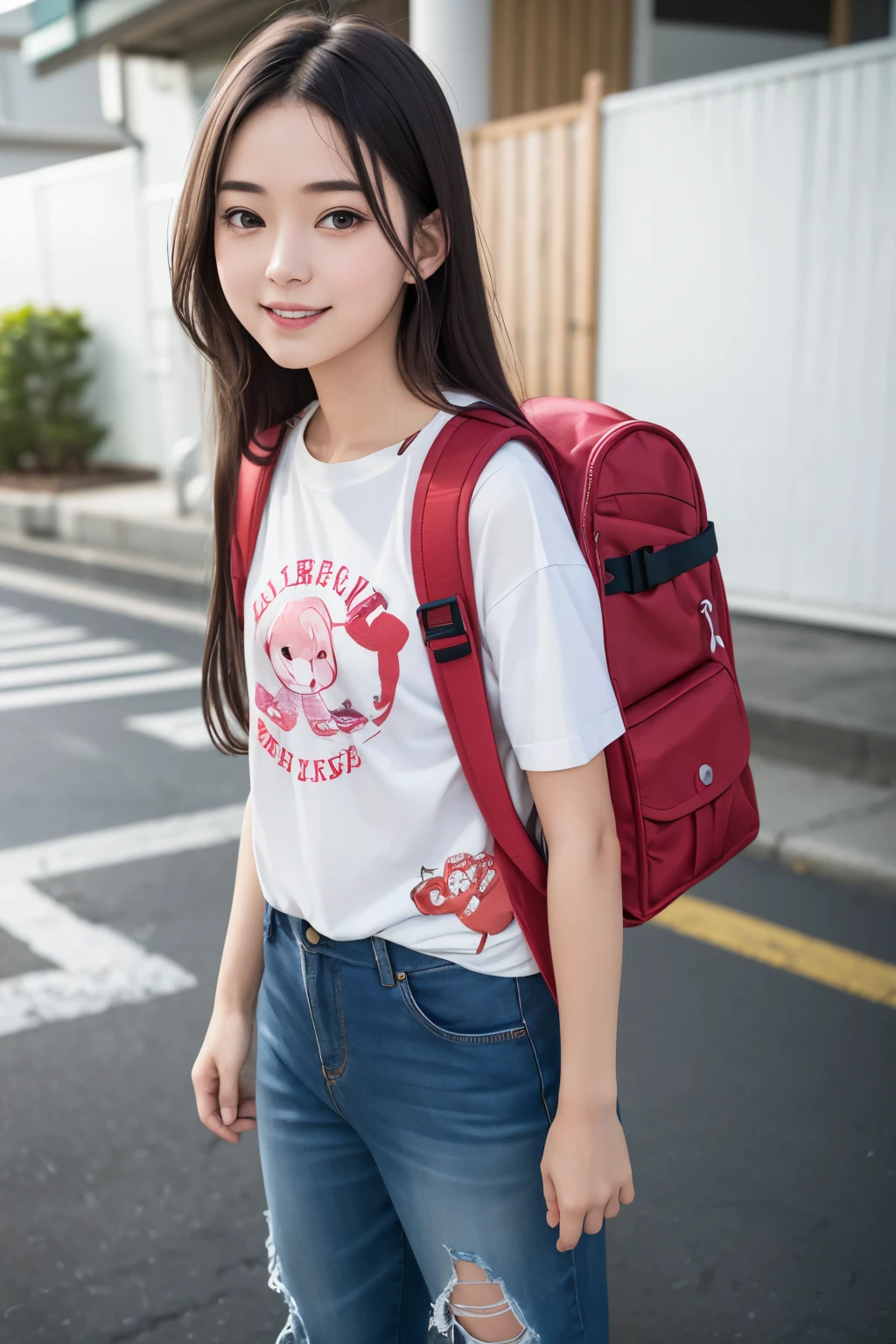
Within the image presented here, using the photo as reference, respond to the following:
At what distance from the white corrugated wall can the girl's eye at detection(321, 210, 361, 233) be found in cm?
529

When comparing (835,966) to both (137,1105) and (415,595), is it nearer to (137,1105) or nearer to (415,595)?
(137,1105)

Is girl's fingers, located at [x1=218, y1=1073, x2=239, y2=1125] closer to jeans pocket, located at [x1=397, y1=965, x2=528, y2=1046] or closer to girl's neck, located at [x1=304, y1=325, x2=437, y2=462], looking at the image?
jeans pocket, located at [x1=397, y1=965, x2=528, y2=1046]

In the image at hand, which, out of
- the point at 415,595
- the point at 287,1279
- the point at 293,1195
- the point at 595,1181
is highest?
the point at 415,595

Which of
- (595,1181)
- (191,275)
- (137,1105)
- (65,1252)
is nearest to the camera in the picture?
(595,1181)

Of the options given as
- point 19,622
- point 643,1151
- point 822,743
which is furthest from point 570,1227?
point 19,622

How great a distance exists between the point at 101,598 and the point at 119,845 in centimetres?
489

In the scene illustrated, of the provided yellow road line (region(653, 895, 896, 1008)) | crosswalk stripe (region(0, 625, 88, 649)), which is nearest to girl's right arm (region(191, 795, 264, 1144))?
yellow road line (region(653, 895, 896, 1008))

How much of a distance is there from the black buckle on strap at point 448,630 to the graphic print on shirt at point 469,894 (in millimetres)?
210

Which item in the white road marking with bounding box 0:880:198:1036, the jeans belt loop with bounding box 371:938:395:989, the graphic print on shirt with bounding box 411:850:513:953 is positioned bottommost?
the white road marking with bounding box 0:880:198:1036

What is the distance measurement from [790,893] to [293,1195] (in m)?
2.80

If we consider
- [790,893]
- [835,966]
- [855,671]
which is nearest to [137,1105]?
[835,966]

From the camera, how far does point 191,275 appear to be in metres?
1.38

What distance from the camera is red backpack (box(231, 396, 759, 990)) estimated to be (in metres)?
1.19

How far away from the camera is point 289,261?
3.95 feet
